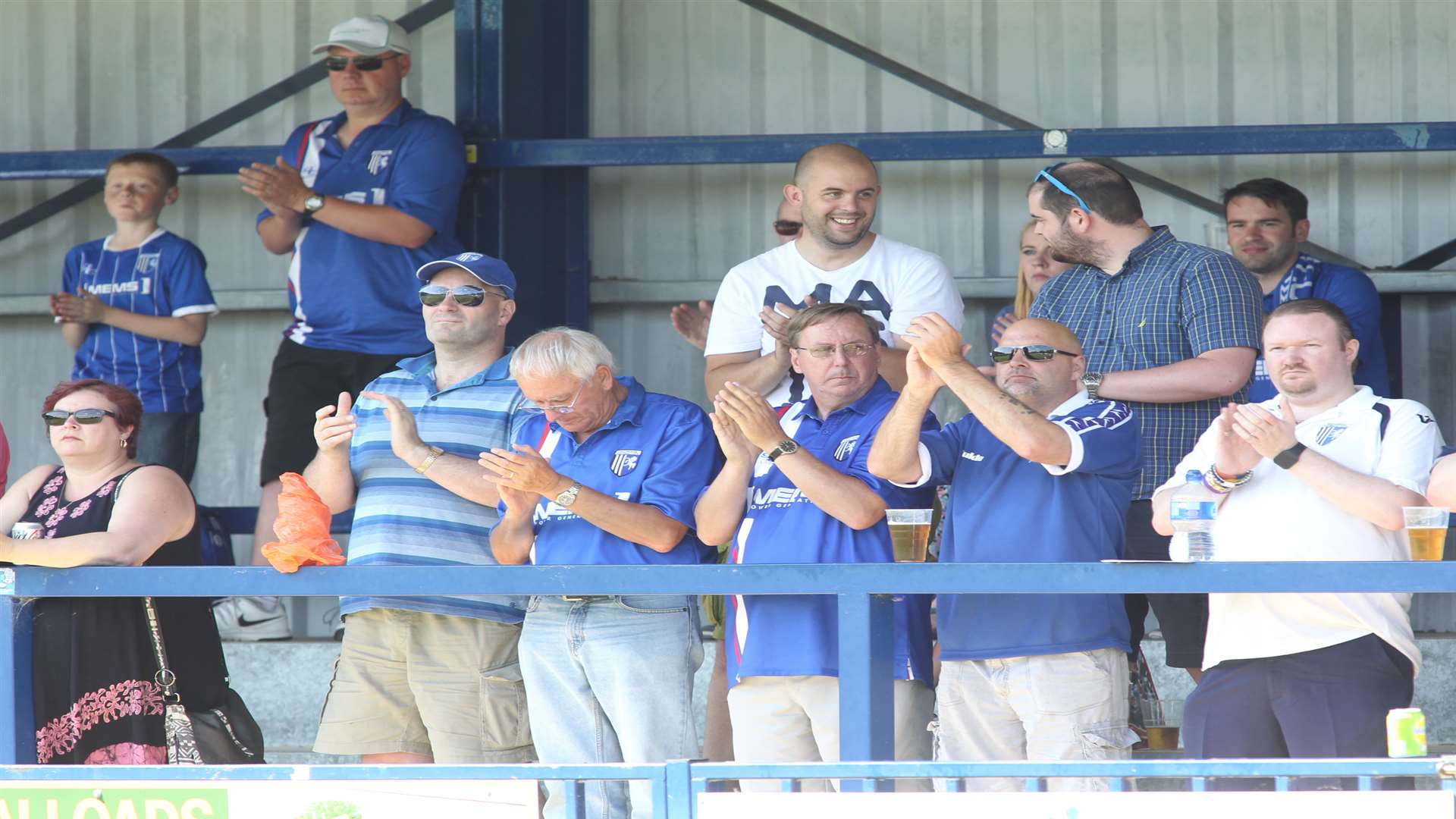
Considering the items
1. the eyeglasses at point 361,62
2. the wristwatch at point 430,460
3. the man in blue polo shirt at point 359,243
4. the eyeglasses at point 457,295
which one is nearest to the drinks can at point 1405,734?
the wristwatch at point 430,460

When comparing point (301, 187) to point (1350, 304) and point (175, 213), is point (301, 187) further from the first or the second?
point (1350, 304)

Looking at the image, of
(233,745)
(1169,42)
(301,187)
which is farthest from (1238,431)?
(1169,42)

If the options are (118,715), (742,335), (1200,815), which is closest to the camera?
(1200,815)

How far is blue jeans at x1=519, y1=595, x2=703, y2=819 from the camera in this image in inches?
157

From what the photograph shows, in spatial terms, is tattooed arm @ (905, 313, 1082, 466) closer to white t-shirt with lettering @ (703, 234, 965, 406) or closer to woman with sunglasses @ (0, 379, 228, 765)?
white t-shirt with lettering @ (703, 234, 965, 406)

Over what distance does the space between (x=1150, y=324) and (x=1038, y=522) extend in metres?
0.82

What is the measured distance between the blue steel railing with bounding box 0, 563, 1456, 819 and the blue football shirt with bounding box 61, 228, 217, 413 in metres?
2.86

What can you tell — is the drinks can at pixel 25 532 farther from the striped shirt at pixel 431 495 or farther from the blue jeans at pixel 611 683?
the blue jeans at pixel 611 683

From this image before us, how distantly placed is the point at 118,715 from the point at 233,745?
29 cm

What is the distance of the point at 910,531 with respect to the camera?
3.70 m

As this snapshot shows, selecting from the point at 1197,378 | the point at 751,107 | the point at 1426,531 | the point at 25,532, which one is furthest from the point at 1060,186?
the point at 751,107

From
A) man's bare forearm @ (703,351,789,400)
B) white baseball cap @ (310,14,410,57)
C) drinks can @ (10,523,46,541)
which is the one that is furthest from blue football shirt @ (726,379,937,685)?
white baseball cap @ (310,14,410,57)

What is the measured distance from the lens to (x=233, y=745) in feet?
14.2

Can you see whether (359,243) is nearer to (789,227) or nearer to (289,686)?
(789,227)
